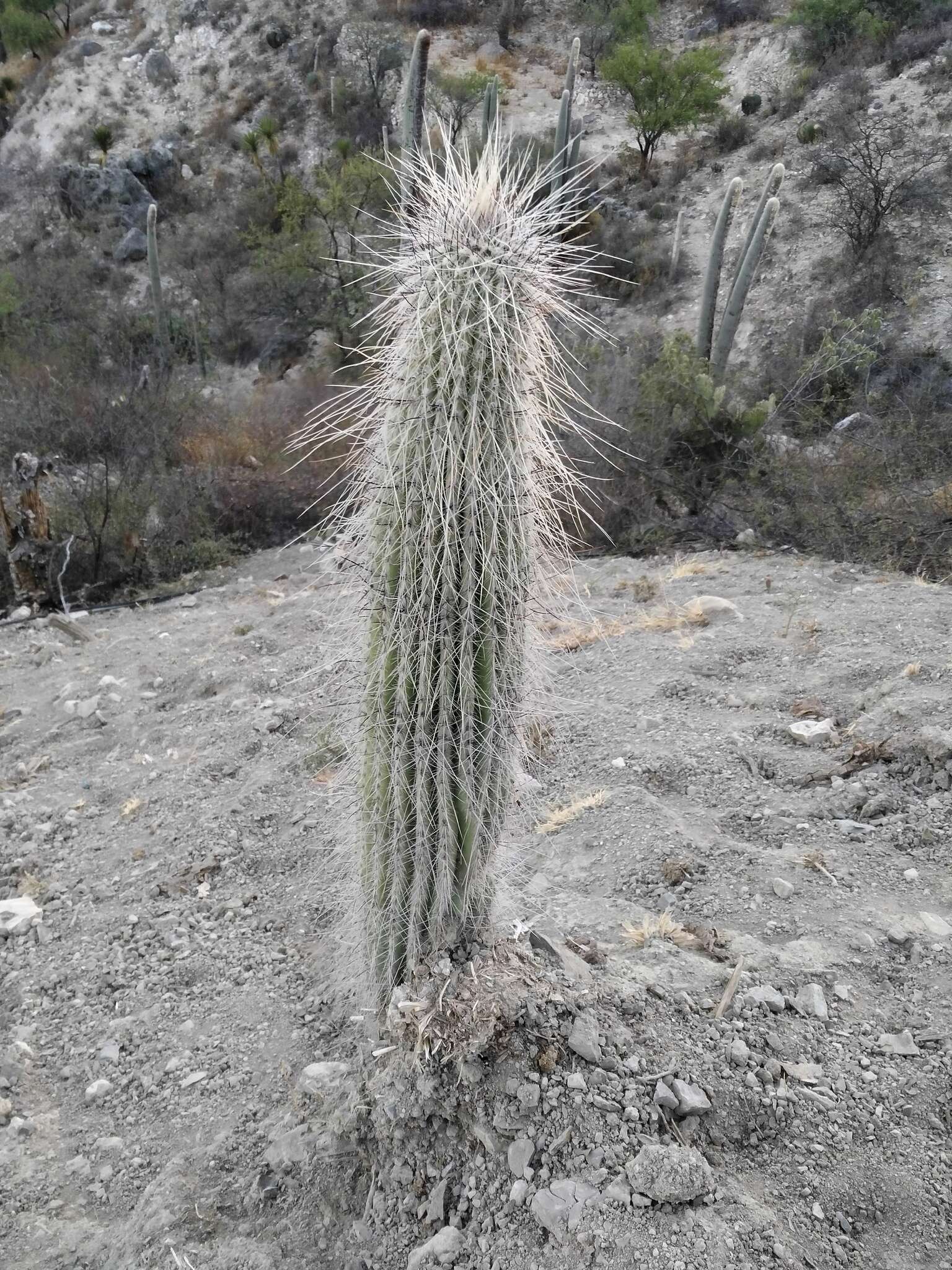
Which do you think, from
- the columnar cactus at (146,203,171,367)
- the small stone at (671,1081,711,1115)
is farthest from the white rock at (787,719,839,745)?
the columnar cactus at (146,203,171,367)

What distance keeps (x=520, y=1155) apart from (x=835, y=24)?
2676cm

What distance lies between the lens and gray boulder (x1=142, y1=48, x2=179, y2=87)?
Result: 2638cm

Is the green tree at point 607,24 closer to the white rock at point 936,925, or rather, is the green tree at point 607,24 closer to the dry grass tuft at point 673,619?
the dry grass tuft at point 673,619

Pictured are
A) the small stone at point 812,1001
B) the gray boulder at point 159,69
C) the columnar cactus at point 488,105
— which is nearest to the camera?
the small stone at point 812,1001

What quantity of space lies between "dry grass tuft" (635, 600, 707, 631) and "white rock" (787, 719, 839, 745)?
1.52 m

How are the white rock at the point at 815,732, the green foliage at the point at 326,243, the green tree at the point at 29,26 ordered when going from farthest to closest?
the green tree at the point at 29,26 < the green foliage at the point at 326,243 < the white rock at the point at 815,732

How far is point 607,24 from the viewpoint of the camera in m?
24.5

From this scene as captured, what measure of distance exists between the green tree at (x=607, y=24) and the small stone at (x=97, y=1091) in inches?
1087

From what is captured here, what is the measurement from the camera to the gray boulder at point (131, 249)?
20.3 metres

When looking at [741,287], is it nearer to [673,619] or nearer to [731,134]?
[673,619]

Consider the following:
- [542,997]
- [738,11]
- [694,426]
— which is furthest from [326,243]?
[542,997]

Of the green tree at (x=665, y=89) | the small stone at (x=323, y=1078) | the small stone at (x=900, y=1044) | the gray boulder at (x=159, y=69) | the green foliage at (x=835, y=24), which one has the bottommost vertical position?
the small stone at (x=323, y=1078)

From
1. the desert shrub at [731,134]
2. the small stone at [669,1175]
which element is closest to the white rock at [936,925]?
the small stone at [669,1175]

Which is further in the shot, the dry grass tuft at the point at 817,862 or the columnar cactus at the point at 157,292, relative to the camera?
the columnar cactus at the point at 157,292
